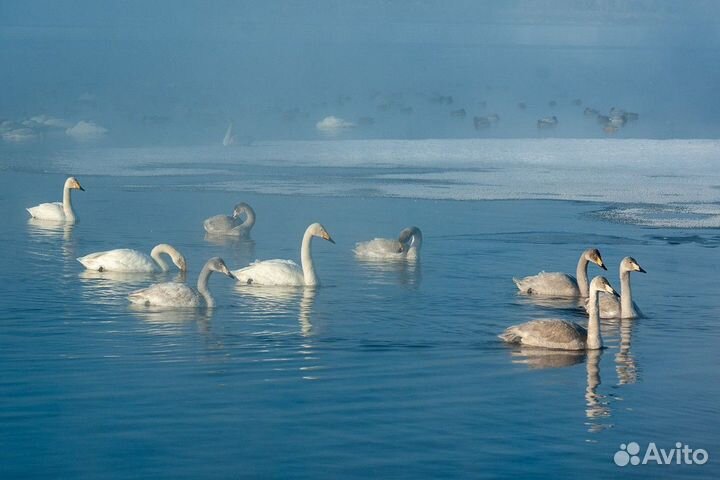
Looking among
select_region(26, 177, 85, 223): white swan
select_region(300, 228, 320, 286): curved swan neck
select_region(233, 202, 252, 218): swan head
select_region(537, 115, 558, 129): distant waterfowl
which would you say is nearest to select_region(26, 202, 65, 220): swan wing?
select_region(26, 177, 85, 223): white swan

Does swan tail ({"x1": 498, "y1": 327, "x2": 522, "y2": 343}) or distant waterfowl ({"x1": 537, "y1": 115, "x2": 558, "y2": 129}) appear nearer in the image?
swan tail ({"x1": 498, "y1": 327, "x2": 522, "y2": 343})

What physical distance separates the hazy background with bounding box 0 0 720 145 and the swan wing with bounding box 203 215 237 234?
46.9 ft

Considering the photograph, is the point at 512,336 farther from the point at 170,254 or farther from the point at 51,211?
the point at 51,211

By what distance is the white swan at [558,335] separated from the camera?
11234 millimetres

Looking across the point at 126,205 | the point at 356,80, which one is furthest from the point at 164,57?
the point at 126,205

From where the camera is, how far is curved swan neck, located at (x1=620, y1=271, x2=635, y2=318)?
12.6 meters

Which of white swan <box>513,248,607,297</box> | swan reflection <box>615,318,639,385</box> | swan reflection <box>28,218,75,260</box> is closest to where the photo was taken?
swan reflection <box>615,318,639,385</box>

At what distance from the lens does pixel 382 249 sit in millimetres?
16078

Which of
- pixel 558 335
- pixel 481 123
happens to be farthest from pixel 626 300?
pixel 481 123

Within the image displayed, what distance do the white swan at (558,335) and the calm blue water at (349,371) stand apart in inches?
7.0

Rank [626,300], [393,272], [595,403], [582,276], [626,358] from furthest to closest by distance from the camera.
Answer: [393,272] < [582,276] < [626,300] < [626,358] < [595,403]

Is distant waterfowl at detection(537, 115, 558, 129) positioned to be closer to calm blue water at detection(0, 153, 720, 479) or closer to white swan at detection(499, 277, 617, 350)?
calm blue water at detection(0, 153, 720, 479)

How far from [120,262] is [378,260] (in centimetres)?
313

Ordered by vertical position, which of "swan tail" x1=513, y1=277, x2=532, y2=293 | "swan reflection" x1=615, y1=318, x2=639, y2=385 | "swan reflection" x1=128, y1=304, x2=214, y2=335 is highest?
"swan tail" x1=513, y1=277, x2=532, y2=293
